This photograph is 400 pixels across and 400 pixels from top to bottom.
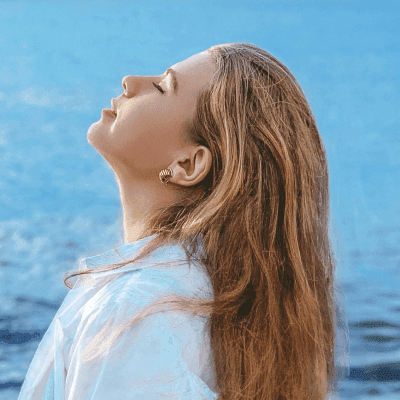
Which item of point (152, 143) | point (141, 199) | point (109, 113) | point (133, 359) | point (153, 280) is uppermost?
point (109, 113)

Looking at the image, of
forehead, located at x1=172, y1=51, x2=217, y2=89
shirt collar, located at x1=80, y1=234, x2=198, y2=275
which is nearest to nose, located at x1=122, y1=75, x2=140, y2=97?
forehead, located at x1=172, y1=51, x2=217, y2=89

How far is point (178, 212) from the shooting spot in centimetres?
150

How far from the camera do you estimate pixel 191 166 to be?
5.03 ft

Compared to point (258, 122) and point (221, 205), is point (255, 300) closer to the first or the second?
point (221, 205)

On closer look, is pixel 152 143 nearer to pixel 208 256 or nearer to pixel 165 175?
pixel 165 175

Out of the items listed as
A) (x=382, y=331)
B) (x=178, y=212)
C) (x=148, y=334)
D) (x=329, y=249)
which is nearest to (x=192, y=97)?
(x=178, y=212)

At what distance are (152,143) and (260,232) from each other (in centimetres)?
39

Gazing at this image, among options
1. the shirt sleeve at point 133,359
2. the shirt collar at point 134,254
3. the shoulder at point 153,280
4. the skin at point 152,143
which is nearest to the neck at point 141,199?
the skin at point 152,143

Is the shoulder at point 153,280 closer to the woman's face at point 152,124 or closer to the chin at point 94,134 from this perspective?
the woman's face at point 152,124

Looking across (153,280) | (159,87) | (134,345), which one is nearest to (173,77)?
(159,87)

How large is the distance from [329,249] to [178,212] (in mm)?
442

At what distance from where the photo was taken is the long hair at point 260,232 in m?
1.31

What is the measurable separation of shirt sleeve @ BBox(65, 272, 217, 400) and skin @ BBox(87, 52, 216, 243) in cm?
44

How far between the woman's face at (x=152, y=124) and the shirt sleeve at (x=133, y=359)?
0.48 metres
